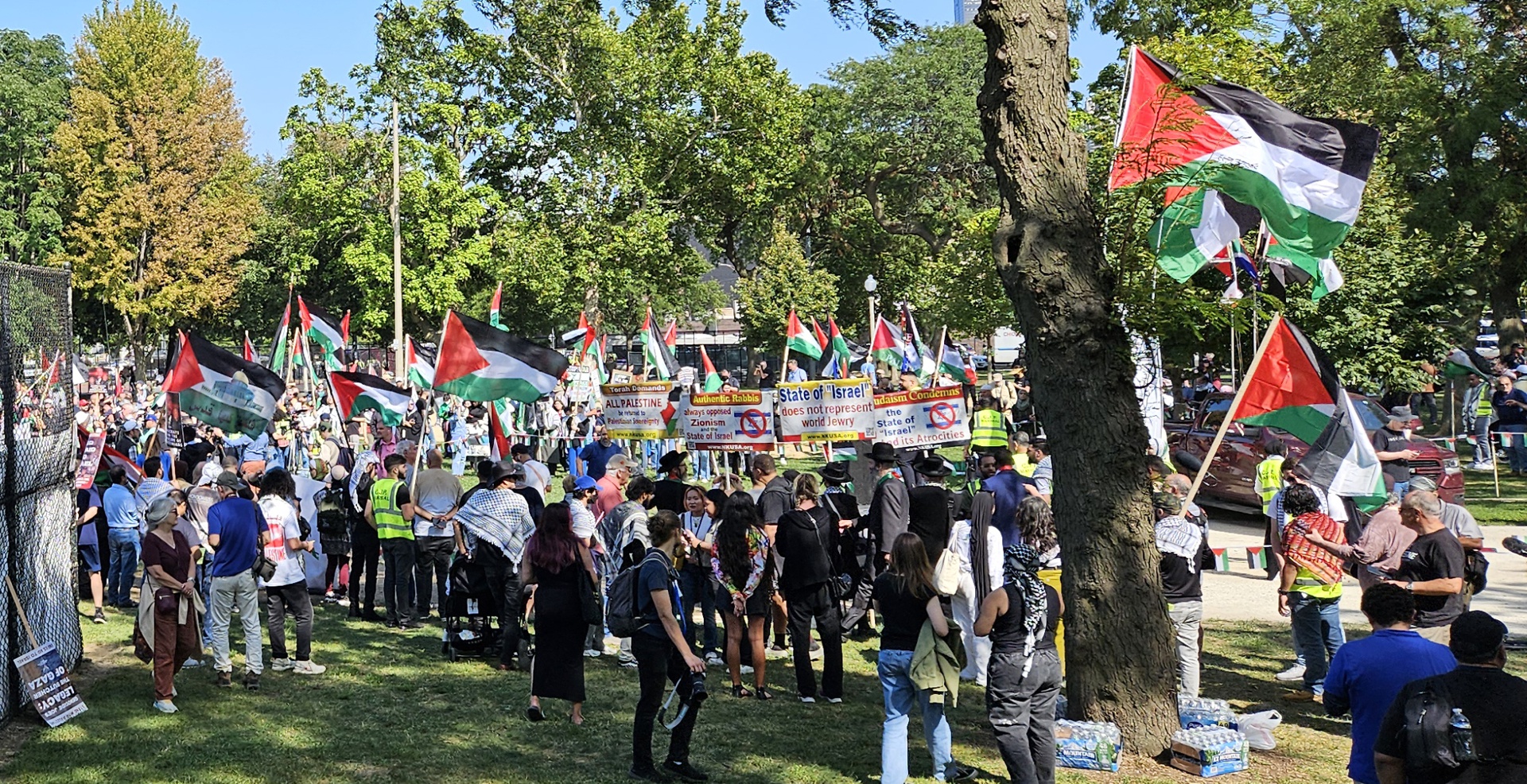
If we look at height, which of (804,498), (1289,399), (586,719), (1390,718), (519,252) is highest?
(519,252)

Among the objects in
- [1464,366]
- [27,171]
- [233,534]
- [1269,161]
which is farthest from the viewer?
[27,171]

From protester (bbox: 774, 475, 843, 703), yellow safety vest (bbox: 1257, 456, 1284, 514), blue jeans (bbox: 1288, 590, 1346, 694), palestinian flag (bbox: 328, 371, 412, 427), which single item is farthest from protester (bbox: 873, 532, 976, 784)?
palestinian flag (bbox: 328, 371, 412, 427)

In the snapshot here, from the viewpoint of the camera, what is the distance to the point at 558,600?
9.32 metres

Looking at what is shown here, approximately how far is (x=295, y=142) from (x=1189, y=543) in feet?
132

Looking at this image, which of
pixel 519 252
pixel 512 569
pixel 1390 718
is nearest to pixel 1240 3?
pixel 519 252

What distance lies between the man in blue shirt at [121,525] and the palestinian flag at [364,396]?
3.81 m

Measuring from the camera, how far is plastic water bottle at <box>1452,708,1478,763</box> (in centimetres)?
490

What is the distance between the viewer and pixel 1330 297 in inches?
1041

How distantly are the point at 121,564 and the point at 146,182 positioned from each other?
4264cm

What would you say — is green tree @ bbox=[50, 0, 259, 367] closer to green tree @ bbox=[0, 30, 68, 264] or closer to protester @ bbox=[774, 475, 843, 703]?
green tree @ bbox=[0, 30, 68, 264]

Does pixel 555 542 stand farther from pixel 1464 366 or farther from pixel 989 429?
pixel 1464 366

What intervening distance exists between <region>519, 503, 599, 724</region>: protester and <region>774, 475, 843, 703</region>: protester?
58.1 inches

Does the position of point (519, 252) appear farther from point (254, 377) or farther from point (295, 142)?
point (254, 377)

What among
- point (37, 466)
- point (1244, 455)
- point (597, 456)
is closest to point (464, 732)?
point (37, 466)
